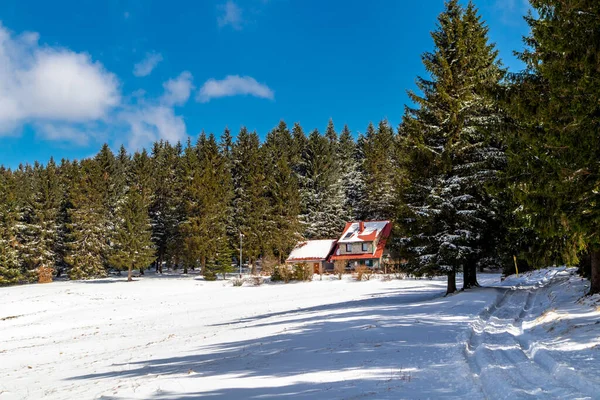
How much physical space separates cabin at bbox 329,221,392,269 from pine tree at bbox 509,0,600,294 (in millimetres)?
43785

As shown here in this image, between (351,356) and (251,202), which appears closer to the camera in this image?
(351,356)

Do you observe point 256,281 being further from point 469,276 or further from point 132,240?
point 469,276

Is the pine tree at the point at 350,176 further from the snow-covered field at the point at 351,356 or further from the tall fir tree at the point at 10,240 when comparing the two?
the snow-covered field at the point at 351,356

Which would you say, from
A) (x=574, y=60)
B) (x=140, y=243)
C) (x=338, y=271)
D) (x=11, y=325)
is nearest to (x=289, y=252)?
(x=338, y=271)

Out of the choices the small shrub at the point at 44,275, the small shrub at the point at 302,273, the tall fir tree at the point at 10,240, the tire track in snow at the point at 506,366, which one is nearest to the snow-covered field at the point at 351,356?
the tire track in snow at the point at 506,366

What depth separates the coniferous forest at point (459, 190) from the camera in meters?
9.86

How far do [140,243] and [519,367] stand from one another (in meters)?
51.5

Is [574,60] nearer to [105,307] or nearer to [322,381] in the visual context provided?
[322,381]

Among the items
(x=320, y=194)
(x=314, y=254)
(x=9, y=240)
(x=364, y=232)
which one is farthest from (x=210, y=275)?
(x=9, y=240)

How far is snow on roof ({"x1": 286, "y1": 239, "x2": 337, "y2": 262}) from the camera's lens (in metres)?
57.7

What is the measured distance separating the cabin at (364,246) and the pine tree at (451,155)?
33136mm

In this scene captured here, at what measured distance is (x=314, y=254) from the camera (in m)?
58.1

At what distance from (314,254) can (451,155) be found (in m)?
39.1

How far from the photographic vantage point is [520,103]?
10.6 metres
